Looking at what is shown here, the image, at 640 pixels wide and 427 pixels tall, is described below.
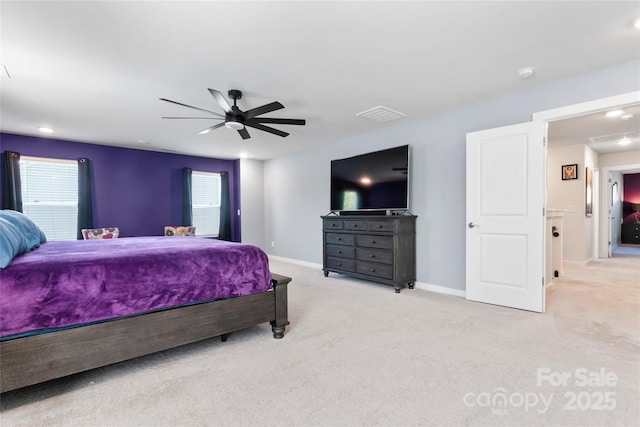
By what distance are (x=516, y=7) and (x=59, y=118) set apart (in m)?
5.25

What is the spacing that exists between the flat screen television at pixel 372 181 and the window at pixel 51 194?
15.0 ft

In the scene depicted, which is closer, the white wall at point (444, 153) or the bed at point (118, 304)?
the bed at point (118, 304)

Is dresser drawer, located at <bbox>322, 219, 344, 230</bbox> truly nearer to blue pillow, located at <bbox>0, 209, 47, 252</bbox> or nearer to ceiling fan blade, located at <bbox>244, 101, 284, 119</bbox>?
ceiling fan blade, located at <bbox>244, 101, 284, 119</bbox>

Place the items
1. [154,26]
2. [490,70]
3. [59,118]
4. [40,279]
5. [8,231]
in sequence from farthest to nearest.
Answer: [59,118] → [490,70] → [154,26] → [8,231] → [40,279]

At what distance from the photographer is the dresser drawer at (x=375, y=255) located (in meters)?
4.15

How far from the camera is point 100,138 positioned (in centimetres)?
528

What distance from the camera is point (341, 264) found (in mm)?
4871

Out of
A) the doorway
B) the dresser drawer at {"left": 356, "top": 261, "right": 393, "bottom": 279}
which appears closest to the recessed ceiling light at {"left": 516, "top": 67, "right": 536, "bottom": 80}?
the doorway

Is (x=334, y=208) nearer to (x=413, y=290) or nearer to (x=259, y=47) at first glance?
(x=413, y=290)

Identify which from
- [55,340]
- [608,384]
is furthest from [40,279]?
[608,384]

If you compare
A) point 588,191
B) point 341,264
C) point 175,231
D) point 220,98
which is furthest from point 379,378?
point 588,191

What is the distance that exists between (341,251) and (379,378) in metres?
2.98

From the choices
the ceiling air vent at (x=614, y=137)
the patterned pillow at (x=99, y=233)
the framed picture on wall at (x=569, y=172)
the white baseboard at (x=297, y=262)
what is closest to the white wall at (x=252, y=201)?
the white baseboard at (x=297, y=262)

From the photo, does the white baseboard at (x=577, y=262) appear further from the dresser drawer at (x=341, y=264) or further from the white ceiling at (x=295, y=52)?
the dresser drawer at (x=341, y=264)
